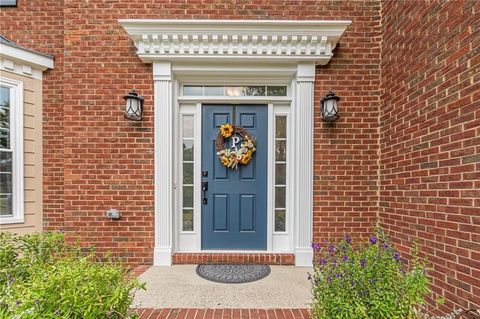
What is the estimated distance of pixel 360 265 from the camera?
65.1 inches

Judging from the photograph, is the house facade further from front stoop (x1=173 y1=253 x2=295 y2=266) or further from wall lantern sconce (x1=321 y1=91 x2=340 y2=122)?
wall lantern sconce (x1=321 y1=91 x2=340 y2=122)

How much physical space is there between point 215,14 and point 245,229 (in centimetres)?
281

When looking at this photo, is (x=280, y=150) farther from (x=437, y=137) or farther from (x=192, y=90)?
(x=437, y=137)

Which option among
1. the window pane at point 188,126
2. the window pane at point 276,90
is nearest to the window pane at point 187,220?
the window pane at point 188,126

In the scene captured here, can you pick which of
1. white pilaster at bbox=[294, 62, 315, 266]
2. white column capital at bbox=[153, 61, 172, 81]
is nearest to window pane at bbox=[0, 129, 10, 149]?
white column capital at bbox=[153, 61, 172, 81]

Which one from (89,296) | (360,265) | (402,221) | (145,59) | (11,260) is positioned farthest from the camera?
(145,59)

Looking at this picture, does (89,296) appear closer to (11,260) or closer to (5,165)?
(11,260)

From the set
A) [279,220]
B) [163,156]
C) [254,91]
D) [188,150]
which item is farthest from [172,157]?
[279,220]

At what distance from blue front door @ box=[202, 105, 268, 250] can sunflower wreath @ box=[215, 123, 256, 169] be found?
64 millimetres

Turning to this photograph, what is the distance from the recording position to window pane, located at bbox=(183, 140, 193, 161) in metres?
3.30

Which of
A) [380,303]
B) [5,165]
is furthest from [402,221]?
[5,165]

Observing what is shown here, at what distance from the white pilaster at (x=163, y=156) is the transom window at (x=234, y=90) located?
348mm

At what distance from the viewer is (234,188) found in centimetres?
328

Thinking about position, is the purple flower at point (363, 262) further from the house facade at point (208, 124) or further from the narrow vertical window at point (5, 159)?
the narrow vertical window at point (5, 159)
